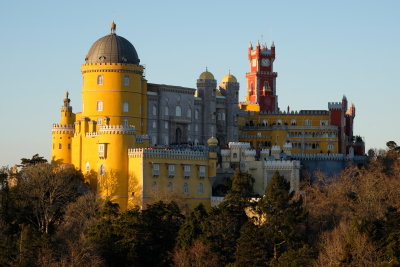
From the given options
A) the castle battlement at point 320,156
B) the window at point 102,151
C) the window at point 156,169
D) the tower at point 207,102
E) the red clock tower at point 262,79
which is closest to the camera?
the window at point 156,169

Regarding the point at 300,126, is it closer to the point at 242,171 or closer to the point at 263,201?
the point at 242,171

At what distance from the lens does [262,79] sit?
13912 cm

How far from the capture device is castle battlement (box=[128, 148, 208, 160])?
101 meters

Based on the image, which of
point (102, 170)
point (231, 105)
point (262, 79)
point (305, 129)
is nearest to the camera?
point (102, 170)

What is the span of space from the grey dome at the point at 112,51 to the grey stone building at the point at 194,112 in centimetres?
578

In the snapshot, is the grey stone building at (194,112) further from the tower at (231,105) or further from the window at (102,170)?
the window at (102,170)

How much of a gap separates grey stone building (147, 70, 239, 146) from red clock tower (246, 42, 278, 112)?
11182mm

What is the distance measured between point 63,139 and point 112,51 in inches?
349

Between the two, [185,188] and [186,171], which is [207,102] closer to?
[186,171]

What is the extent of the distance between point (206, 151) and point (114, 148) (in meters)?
9.46

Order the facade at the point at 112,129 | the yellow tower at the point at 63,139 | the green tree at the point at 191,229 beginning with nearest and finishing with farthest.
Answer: the green tree at the point at 191,229
the facade at the point at 112,129
the yellow tower at the point at 63,139

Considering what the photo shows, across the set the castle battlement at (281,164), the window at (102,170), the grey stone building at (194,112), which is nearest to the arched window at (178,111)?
the grey stone building at (194,112)

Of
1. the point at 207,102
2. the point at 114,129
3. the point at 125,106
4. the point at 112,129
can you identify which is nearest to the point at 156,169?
the point at 114,129

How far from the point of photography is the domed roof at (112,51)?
108 meters
